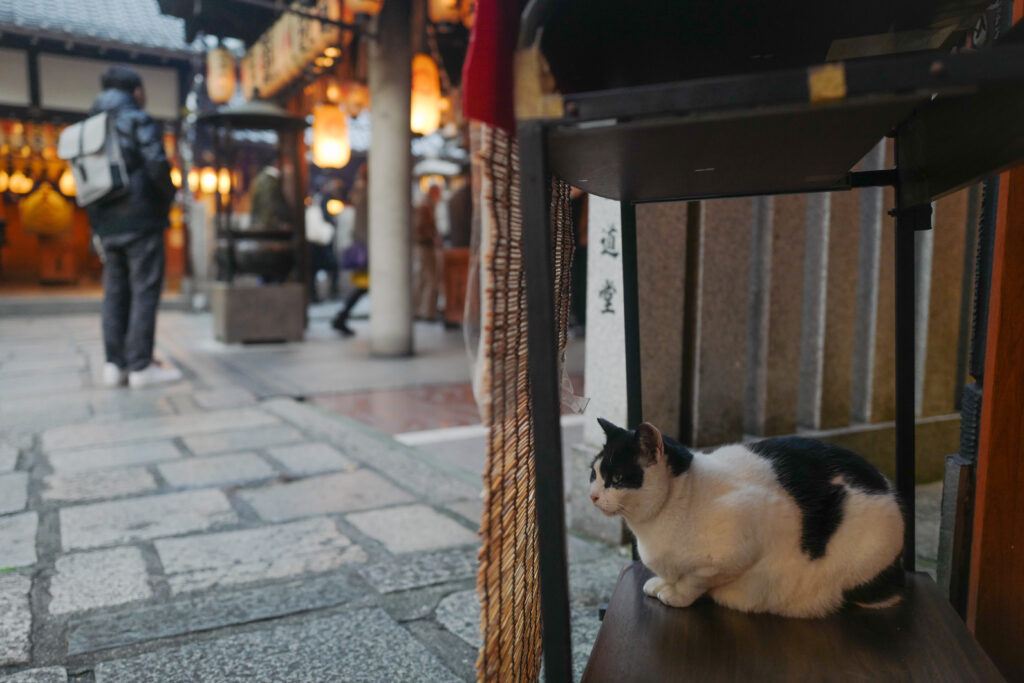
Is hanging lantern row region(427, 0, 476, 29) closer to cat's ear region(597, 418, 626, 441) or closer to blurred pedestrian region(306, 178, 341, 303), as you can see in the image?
blurred pedestrian region(306, 178, 341, 303)

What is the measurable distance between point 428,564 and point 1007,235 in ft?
5.57

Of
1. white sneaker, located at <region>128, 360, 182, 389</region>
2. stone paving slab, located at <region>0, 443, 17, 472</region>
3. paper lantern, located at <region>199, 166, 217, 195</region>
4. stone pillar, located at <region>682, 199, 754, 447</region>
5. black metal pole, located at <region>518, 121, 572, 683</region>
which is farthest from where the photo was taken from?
paper lantern, located at <region>199, 166, 217, 195</region>

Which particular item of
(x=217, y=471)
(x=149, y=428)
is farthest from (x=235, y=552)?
(x=149, y=428)

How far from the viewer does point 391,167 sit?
6.67 metres

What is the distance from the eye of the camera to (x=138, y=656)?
1.69 meters

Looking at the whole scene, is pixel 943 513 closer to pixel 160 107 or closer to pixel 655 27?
pixel 655 27

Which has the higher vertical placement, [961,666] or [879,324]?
[879,324]

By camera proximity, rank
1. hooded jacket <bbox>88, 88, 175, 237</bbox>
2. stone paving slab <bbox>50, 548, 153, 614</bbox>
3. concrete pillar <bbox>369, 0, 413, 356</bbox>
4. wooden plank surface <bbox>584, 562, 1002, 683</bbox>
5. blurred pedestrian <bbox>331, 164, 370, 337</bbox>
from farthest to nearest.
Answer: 1. blurred pedestrian <bbox>331, 164, 370, 337</bbox>
2. concrete pillar <bbox>369, 0, 413, 356</bbox>
3. hooded jacket <bbox>88, 88, 175, 237</bbox>
4. stone paving slab <bbox>50, 548, 153, 614</bbox>
5. wooden plank surface <bbox>584, 562, 1002, 683</bbox>

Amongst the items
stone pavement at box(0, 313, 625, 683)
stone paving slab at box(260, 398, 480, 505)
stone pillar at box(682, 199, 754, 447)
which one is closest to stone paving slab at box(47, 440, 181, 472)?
stone pavement at box(0, 313, 625, 683)

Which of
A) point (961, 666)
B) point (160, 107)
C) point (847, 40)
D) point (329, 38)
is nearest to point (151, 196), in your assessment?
point (329, 38)

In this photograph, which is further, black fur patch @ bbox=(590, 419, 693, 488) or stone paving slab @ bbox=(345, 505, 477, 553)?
stone paving slab @ bbox=(345, 505, 477, 553)

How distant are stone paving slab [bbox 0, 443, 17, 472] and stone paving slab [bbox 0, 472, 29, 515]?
4.9 inches

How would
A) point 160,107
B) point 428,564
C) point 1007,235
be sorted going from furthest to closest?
point 160,107 < point 428,564 < point 1007,235

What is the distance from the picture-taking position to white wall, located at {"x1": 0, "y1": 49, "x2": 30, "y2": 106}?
11.0m
